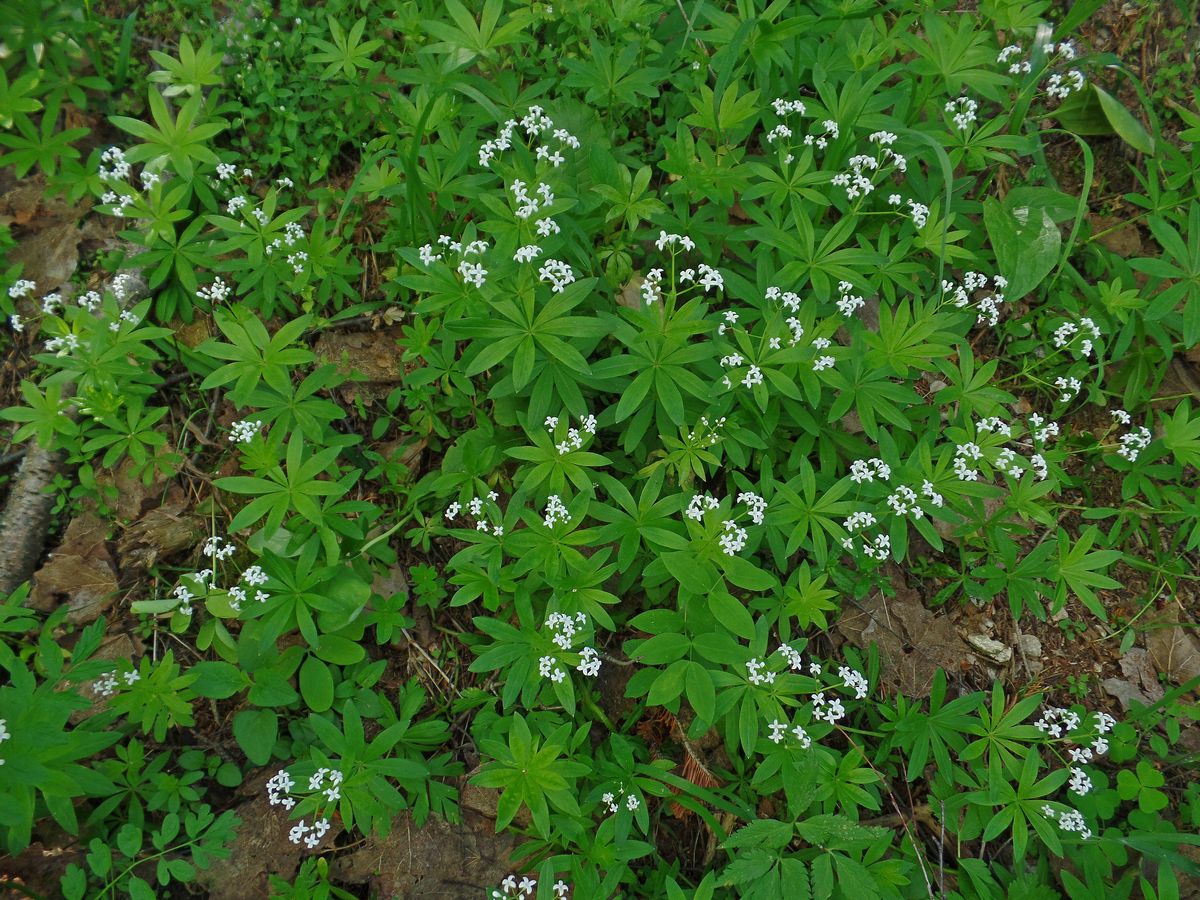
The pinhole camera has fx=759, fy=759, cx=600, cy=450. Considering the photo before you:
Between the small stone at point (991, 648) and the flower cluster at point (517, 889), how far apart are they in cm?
262

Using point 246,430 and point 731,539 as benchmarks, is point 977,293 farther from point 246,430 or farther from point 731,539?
point 246,430

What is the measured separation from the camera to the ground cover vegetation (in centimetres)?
357

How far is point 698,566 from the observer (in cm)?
351

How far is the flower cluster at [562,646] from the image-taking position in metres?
3.48

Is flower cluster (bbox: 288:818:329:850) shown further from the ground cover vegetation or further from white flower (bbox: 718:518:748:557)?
white flower (bbox: 718:518:748:557)

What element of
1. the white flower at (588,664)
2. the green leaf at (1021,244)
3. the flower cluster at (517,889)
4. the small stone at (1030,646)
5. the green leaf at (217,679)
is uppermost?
the green leaf at (1021,244)

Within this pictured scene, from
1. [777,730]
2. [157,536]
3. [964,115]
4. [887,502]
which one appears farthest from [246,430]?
[964,115]

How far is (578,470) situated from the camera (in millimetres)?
3730

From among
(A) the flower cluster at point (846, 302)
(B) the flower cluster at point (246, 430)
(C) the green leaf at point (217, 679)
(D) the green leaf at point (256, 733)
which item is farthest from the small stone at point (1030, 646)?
(B) the flower cluster at point (246, 430)

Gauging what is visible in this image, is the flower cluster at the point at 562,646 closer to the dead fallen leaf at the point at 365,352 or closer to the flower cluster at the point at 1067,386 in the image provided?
the dead fallen leaf at the point at 365,352

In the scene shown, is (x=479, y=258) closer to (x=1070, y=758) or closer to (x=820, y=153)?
(x=820, y=153)

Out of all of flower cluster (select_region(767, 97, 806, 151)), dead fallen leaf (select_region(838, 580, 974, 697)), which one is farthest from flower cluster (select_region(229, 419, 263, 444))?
dead fallen leaf (select_region(838, 580, 974, 697))

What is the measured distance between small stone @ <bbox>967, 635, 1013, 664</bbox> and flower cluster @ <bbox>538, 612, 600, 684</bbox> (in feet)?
7.62

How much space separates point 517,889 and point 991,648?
2899 mm
